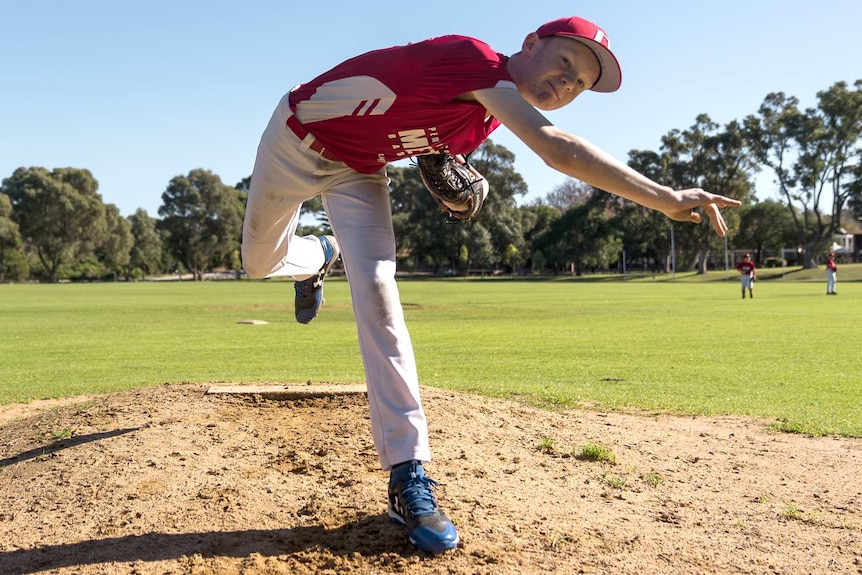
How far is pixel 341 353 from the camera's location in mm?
10859

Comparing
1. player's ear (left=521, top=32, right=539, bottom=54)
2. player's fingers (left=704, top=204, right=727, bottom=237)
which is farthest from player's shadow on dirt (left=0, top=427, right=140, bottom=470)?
player's fingers (left=704, top=204, right=727, bottom=237)

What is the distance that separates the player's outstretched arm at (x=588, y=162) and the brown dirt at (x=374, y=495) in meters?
1.35

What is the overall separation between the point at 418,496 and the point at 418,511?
3.2 inches

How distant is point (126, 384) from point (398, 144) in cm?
588

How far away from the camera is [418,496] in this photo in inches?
113

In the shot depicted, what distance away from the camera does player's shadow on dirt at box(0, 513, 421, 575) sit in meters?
2.72

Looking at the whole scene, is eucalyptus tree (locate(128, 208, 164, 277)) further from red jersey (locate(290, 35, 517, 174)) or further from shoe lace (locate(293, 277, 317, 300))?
red jersey (locate(290, 35, 517, 174))

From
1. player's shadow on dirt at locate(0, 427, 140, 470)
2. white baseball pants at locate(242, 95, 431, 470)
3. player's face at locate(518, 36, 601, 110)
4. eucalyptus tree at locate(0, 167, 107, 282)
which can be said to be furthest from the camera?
eucalyptus tree at locate(0, 167, 107, 282)

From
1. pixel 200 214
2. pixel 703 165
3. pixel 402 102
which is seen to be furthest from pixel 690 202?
pixel 200 214

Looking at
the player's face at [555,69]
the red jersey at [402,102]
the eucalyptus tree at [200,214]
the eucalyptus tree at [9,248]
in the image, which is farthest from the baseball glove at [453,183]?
the eucalyptus tree at [200,214]

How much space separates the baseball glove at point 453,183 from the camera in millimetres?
3477

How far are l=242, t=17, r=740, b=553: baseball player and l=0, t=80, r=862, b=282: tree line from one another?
61.0m

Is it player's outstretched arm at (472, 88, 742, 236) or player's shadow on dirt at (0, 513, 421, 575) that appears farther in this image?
player's shadow on dirt at (0, 513, 421, 575)

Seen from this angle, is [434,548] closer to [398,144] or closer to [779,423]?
[398,144]
